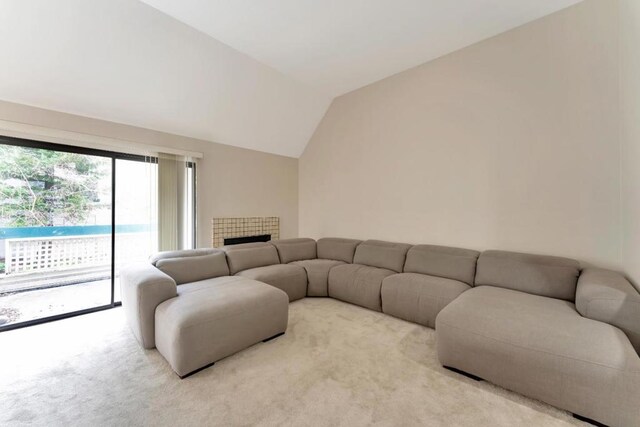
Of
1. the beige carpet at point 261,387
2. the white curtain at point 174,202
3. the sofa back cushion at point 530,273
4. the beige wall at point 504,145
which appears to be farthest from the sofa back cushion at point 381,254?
the white curtain at point 174,202

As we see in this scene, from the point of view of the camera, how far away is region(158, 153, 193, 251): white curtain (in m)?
3.22

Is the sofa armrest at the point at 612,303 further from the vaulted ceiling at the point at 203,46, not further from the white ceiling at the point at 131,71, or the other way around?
the white ceiling at the point at 131,71

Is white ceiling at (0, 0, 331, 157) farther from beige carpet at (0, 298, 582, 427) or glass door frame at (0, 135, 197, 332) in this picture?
beige carpet at (0, 298, 582, 427)

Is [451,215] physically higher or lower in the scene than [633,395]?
higher

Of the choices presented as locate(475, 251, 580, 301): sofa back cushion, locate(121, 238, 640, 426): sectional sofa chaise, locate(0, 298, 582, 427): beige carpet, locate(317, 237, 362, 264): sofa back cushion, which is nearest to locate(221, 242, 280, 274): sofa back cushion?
locate(121, 238, 640, 426): sectional sofa chaise

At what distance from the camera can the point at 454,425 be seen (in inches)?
53.4

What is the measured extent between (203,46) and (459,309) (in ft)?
10.9

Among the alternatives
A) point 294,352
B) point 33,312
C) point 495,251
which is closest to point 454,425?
point 294,352

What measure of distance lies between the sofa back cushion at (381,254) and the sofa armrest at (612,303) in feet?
5.20

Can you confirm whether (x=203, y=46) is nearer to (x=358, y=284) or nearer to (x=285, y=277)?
(x=285, y=277)

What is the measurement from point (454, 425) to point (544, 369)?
611 millimetres

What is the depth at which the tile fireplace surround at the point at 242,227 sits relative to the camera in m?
3.75

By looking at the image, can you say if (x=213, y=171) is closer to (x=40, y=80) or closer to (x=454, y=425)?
(x=40, y=80)

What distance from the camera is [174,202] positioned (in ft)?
10.9
